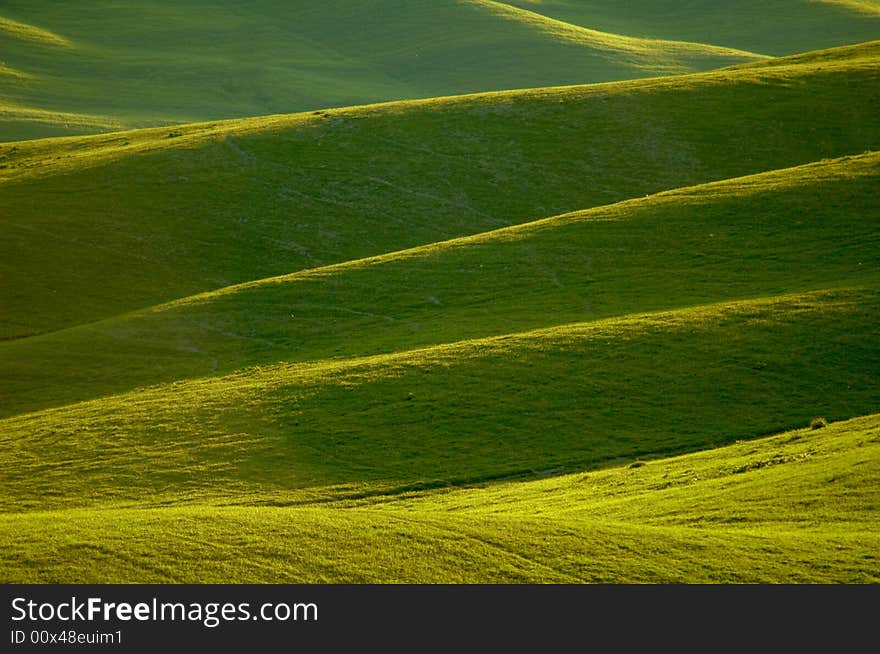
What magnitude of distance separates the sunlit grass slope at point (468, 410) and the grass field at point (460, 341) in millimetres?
145

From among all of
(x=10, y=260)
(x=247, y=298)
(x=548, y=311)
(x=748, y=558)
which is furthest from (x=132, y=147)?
(x=748, y=558)

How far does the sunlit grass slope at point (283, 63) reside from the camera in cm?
16675

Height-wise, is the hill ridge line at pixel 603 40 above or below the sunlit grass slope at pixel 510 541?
above

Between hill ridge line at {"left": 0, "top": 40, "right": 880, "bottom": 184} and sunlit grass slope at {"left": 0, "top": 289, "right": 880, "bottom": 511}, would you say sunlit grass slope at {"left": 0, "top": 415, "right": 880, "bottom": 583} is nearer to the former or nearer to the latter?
sunlit grass slope at {"left": 0, "top": 289, "right": 880, "bottom": 511}

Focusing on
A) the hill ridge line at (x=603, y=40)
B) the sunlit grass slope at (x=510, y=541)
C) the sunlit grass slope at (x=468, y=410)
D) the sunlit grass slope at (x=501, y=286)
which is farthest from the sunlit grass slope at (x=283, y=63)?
the sunlit grass slope at (x=510, y=541)

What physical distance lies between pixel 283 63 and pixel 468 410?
161936 mm

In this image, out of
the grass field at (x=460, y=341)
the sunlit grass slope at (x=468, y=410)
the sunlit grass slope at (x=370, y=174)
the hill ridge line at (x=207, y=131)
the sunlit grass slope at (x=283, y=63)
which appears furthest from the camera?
the sunlit grass slope at (x=283, y=63)

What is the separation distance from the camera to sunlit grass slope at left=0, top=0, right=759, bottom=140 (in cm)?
16675

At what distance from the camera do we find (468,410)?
1483 inches

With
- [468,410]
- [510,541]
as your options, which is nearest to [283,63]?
[468,410]

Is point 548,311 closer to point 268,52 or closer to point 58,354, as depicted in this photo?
point 58,354

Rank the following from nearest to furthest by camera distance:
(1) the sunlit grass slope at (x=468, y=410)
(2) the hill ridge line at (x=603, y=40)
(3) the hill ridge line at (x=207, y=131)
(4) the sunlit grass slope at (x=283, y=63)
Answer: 1. (1) the sunlit grass slope at (x=468, y=410)
2. (3) the hill ridge line at (x=207, y=131)
3. (4) the sunlit grass slope at (x=283, y=63)
4. (2) the hill ridge line at (x=603, y=40)

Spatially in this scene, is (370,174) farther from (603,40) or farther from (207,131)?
(603,40)

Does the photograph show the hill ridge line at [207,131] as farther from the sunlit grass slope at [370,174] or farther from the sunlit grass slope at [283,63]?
the sunlit grass slope at [283,63]
